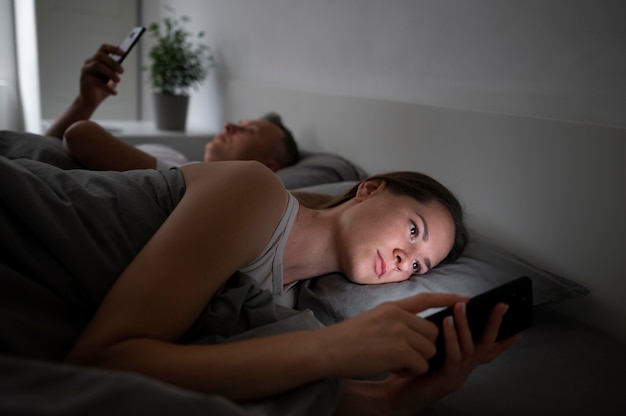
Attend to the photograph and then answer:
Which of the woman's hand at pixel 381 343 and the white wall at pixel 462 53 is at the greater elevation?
the white wall at pixel 462 53

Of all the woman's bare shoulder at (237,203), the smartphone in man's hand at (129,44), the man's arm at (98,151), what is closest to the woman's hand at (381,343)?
the woman's bare shoulder at (237,203)

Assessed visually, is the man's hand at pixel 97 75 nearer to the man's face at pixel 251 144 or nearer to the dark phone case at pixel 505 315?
the man's face at pixel 251 144

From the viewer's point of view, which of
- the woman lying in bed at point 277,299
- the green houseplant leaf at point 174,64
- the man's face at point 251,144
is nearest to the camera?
the woman lying in bed at point 277,299

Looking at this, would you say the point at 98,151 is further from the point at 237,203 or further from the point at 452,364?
the point at 452,364

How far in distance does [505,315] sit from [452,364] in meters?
0.10

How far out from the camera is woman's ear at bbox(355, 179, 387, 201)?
3.09 feet

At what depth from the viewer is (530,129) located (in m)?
1.07

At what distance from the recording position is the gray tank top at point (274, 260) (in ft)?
2.61

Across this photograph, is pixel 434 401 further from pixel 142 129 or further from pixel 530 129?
pixel 142 129

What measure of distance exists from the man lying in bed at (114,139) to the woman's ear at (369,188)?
1.91 ft

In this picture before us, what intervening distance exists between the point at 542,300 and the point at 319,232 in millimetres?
444

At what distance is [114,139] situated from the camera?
125 centimetres

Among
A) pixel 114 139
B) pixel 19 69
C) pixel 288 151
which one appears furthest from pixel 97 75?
pixel 19 69

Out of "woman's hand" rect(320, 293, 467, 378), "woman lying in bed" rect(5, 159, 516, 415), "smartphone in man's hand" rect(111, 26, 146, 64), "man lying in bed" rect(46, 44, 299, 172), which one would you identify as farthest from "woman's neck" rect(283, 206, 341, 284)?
"smartphone in man's hand" rect(111, 26, 146, 64)
